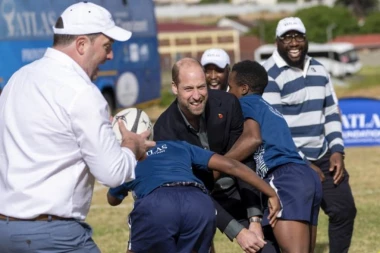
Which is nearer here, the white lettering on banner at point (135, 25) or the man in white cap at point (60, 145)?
the man in white cap at point (60, 145)

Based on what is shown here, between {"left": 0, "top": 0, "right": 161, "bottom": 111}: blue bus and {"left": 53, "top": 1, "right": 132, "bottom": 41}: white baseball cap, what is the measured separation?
57.3 feet

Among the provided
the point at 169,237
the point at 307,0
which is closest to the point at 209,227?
the point at 169,237

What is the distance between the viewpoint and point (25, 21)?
23.2 metres

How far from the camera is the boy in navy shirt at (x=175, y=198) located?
18.6 ft

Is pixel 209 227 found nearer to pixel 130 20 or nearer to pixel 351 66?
pixel 130 20

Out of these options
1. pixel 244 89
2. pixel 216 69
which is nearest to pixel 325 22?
pixel 216 69

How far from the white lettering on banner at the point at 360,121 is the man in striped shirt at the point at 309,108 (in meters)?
9.67

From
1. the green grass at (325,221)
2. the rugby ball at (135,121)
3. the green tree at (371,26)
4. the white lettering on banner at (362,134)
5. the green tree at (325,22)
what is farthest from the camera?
the green tree at (371,26)

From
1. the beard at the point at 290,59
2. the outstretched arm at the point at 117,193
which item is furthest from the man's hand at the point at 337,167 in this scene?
the outstretched arm at the point at 117,193

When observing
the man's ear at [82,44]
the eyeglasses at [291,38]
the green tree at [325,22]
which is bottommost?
the green tree at [325,22]

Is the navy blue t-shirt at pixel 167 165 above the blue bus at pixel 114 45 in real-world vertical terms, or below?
above

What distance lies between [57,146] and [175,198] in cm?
116

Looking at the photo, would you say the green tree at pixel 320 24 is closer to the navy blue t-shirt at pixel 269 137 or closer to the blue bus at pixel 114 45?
the blue bus at pixel 114 45

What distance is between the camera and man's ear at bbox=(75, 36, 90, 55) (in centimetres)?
477
